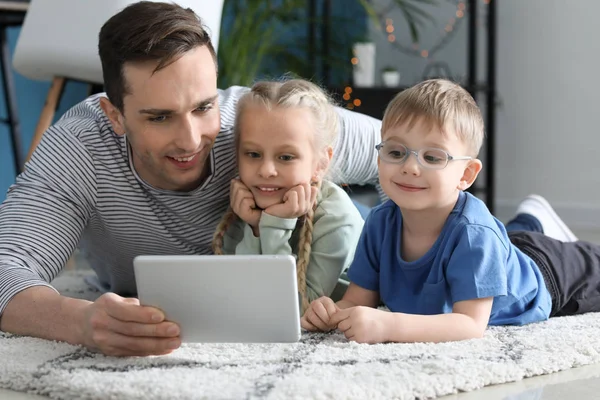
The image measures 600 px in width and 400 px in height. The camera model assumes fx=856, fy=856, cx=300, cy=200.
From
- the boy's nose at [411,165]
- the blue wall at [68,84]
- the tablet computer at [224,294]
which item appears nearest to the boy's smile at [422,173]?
the boy's nose at [411,165]

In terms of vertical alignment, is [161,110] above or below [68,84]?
above

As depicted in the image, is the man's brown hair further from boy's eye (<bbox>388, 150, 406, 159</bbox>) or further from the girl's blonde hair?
boy's eye (<bbox>388, 150, 406, 159</bbox>)

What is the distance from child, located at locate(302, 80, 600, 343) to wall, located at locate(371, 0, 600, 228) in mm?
2223

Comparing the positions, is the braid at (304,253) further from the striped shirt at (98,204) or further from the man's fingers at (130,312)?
the man's fingers at (130,312)

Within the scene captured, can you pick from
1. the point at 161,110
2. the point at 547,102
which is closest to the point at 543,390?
the point at 161,110

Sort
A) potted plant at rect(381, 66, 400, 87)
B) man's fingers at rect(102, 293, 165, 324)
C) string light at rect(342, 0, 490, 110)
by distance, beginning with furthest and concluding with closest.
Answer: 1. string light at rect(342, 0, 490, 110)
2. potted plant at rect(381, 66, 400, 87)
3. man's fingers at rect(102, 293, 165, 324)

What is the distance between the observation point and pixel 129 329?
46.9 inches

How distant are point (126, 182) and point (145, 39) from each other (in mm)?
317

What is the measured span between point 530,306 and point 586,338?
0.59 feet

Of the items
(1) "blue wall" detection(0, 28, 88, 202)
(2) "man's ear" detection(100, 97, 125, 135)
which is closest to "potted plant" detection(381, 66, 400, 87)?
(1) "blue wall" detection(0, 28, 88, 202)

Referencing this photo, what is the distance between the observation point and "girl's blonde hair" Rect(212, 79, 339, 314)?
157 centimetres

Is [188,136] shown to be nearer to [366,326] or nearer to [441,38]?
[366,326]

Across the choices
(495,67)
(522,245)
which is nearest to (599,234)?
(495,67)

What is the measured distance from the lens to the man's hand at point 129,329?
1.19 metres
